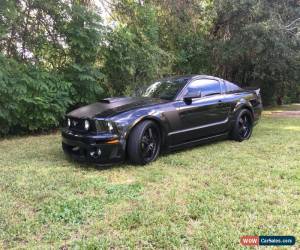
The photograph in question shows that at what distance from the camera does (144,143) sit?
203 inches

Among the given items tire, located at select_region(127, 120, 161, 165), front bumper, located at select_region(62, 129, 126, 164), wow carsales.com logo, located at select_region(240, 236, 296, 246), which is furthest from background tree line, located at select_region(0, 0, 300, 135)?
wow carsales.com logo, located at select_region(240, 236, 296, 246)

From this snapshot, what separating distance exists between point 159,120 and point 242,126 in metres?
2.32

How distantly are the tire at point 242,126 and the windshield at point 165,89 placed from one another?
1.45 meters

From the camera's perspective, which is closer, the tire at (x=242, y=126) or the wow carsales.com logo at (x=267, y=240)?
the wow carsales.com logo at (x=267, y=240)

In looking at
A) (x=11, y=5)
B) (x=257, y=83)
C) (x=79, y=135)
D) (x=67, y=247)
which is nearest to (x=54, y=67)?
(x=11, y=5)

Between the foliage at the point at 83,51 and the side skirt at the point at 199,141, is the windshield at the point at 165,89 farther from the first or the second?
the foliage at the point at 83,51

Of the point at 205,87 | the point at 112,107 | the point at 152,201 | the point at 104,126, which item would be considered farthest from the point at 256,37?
the point at 152,201

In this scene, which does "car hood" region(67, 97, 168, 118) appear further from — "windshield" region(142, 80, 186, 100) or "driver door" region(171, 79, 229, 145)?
"driver door" region(171, 79, 229, 145)

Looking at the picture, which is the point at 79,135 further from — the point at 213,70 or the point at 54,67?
the point at 213,70

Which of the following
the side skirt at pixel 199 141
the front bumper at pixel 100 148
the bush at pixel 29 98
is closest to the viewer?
the front bumper at pixel 100 148

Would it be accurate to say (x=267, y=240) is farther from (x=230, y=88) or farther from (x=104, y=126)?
(x=230, y=88)

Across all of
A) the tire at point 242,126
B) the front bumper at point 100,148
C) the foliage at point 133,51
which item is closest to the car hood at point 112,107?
the front bumper at point 100,148

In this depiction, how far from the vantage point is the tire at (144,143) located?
4.99 m

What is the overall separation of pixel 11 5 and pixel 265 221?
629cm
